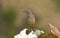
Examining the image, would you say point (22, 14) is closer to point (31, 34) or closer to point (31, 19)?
point (31, 19)

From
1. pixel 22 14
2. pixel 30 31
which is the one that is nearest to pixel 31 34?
pixel 30 31

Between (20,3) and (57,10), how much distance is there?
0.25 m

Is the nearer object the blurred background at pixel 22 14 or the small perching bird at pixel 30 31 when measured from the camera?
the small perching bird at pixel 30 31

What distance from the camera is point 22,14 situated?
1300 millimetres

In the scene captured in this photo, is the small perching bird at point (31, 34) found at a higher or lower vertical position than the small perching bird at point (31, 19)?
lower

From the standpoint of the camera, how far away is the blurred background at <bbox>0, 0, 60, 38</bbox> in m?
1.25

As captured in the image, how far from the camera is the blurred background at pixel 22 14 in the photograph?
4.11ft

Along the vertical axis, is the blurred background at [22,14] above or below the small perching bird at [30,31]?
above

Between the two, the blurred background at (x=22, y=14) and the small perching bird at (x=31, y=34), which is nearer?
the small perching bird at (x=31, y=34)

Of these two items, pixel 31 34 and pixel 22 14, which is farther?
pixel 22 14

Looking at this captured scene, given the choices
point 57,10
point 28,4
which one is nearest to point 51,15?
point 57,10

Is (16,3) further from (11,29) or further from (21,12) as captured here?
(11,29)

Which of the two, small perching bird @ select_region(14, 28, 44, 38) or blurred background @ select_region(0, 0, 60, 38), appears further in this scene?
blurred background @ select_region(0, 0, 60, 38)

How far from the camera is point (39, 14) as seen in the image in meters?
Result: 1.27
